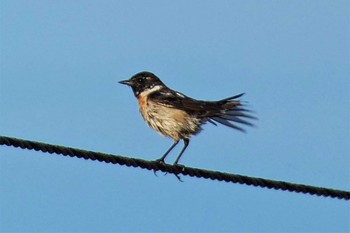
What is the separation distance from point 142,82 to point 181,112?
166 centimetres

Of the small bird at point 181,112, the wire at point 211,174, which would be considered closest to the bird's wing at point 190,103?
the small bird at point 181,112

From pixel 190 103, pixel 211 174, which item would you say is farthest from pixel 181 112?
pixel 211 174

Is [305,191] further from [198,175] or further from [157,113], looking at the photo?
[157,113]

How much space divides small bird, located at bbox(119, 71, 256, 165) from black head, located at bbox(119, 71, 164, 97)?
6.6 inches

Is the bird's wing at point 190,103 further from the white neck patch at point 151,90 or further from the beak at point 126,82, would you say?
the beak at point 126,82

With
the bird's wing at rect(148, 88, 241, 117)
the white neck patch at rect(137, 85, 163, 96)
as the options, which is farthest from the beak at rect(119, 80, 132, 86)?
the bird's wing at rect(148, 88, 241, 117)

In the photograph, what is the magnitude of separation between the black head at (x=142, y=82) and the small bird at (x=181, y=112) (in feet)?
0.55

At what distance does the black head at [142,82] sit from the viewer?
14.6 m

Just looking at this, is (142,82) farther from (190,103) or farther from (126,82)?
(190,103)

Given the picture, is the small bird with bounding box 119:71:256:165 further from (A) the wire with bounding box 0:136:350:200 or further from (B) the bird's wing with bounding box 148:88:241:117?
(A) the wire with bounding box 0:136:350:200

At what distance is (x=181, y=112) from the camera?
43.4ft

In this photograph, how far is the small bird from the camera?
1251cm

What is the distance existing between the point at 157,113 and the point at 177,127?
449 millimetres

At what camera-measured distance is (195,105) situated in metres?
13.0
